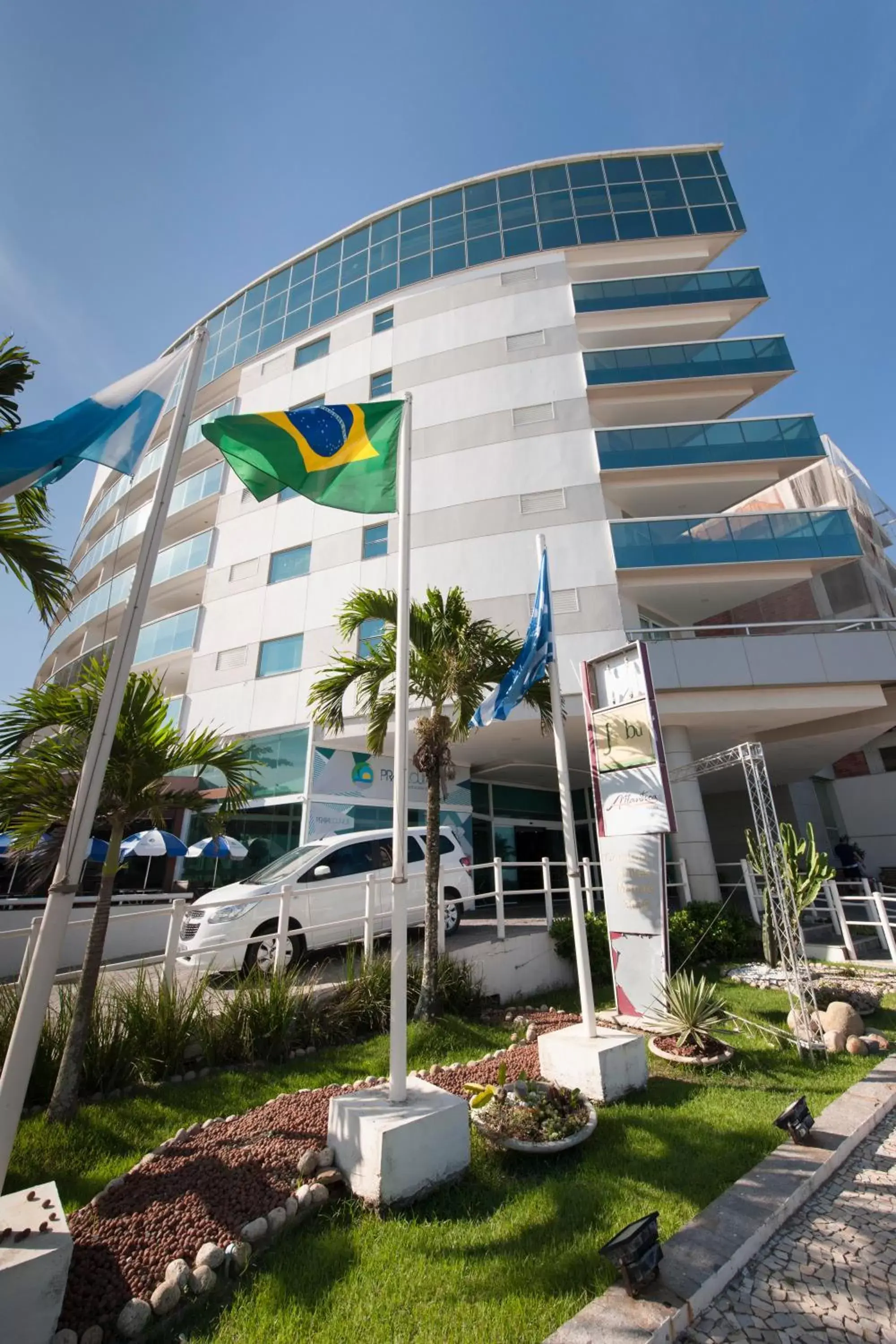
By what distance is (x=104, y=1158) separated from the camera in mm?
4219

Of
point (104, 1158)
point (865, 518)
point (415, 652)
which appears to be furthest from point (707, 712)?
point (865, 518)

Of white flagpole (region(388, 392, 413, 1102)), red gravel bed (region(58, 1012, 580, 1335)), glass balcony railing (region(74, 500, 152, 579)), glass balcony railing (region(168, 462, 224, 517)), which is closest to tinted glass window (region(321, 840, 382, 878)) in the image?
red gravel bed (region(58, 1012, 580, 1335))

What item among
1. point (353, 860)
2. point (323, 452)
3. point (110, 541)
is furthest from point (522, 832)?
point (110, 541)

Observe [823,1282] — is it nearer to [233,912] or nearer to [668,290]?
[233,912]

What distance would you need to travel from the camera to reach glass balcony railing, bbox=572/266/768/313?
19.6 m

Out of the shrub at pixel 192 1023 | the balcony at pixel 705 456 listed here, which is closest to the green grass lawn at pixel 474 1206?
the shrub at pixel 192 1023

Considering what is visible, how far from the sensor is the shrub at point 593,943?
995 cm

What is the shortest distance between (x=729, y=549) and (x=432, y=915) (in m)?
13.2

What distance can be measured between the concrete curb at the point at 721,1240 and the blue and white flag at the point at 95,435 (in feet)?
18.7

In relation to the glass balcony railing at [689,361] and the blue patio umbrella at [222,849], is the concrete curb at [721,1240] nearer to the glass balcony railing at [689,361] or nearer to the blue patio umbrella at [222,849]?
the blue patio umbrella at [222,849]

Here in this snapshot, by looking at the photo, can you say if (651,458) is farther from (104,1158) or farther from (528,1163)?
(104,1158)

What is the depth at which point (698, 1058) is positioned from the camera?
237 inches

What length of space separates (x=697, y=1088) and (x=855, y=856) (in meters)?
16.6

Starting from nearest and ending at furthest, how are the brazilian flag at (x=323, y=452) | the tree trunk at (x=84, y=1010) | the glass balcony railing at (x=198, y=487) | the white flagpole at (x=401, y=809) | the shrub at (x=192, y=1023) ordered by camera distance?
the white flagpole at (x=401, y=809), the tree trunk at (x=84, y=1010), the brazilian flag at (x=323, y=452), the shrub at (x=192, y=1023), the glass balcony railing at (x=198, y=487)
